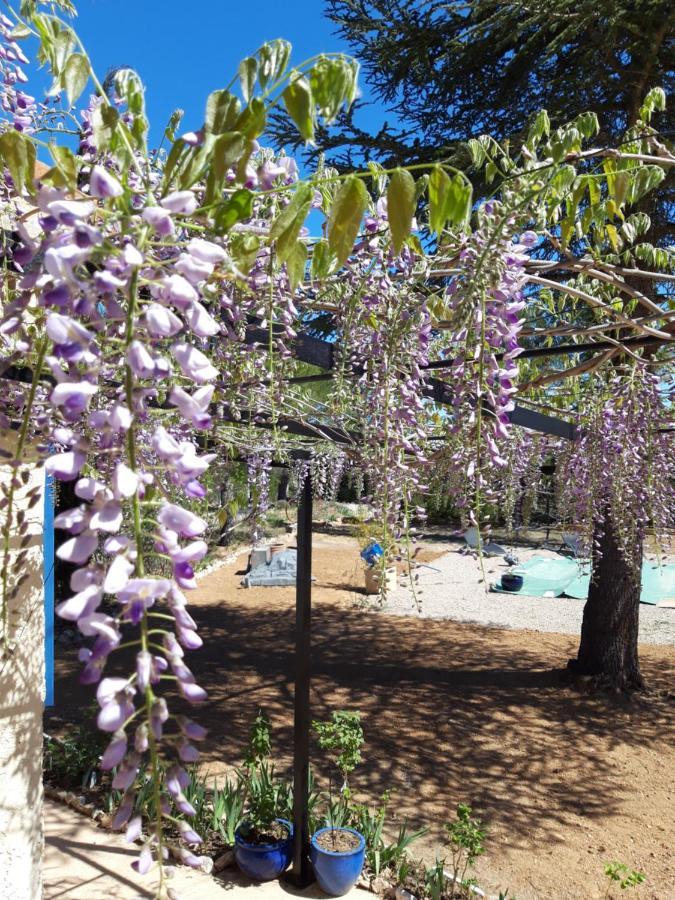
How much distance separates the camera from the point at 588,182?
180 centimetres

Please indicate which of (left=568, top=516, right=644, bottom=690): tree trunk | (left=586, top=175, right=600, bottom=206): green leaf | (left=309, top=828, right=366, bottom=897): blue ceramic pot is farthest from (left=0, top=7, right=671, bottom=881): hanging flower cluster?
(left=568, top=516, right=644, bottom=690): tree trunk

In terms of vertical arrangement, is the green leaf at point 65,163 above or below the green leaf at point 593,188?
below

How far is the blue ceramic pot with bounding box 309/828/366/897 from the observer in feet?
10.4

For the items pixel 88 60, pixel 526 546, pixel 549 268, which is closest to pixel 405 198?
pixel 88 60

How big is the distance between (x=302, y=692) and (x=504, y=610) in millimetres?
7723

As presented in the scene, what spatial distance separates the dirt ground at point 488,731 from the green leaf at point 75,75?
12.2ft

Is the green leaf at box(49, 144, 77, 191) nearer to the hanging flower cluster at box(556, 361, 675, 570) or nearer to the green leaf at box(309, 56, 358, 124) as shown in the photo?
the green leaf at box(309, 56, 358, 124)

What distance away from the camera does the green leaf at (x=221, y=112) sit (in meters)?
0.92

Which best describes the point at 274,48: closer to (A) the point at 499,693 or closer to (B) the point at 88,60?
(B) the point at 88,60

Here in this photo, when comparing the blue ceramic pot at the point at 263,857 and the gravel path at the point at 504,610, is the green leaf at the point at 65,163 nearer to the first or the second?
the blue ceramic pot at the point at 263,857

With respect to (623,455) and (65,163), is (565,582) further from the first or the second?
(65,163)

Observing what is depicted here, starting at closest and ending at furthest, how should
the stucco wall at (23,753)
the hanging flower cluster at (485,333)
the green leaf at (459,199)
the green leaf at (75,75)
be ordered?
1. the green leaf at (75,75)
2. the green leaf at (459,199)
3. the hanging flower cluster at (485,333)
4. the stucco wall at (23,753)

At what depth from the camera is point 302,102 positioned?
3.29 feet

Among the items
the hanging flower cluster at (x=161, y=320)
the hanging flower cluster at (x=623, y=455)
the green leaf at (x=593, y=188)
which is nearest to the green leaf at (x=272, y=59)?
the hanging flower cluster at (x=161, y=320)
